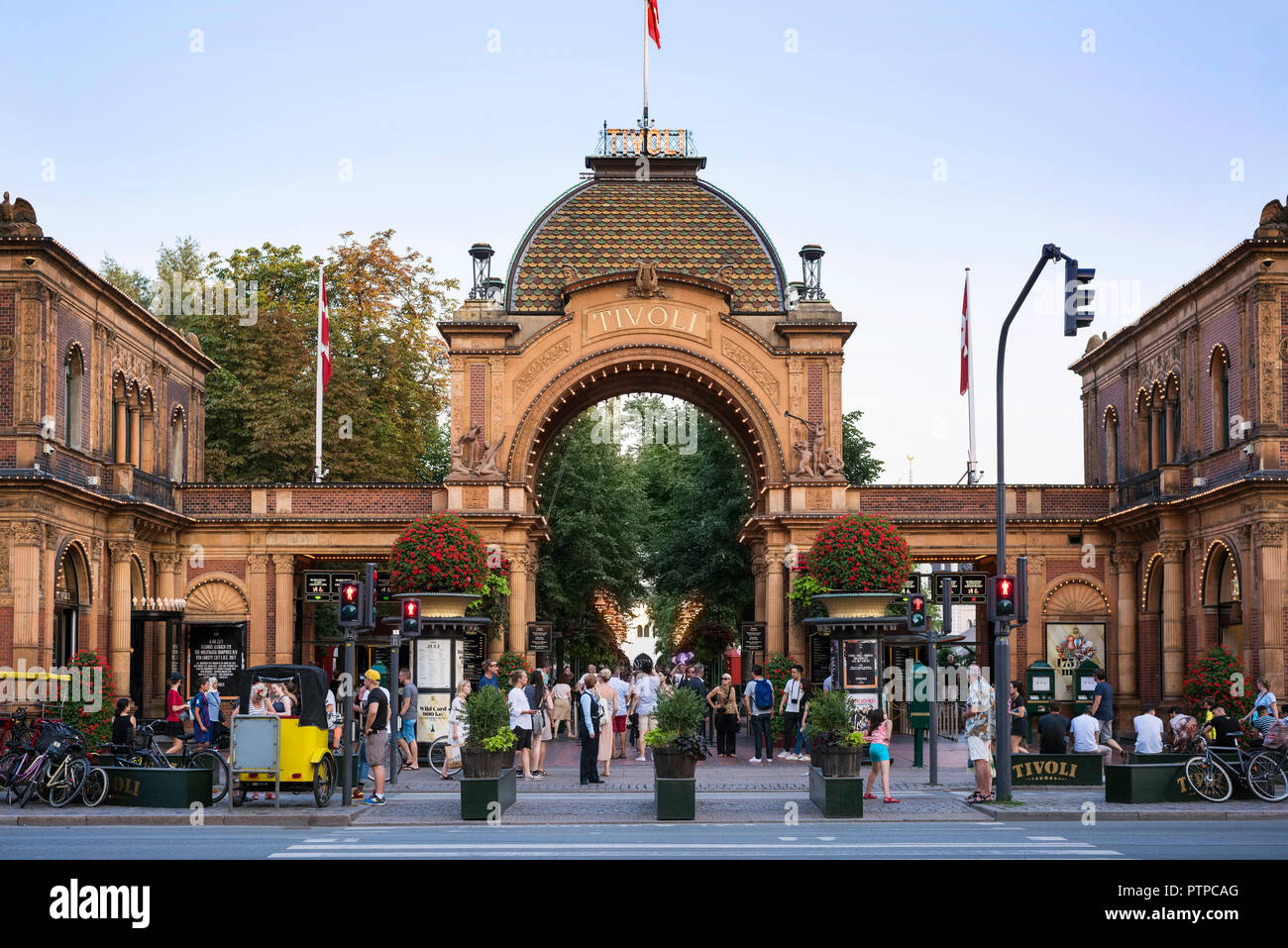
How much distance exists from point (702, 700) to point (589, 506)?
4191 cm

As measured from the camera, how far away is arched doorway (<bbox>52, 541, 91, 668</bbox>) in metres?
36.4

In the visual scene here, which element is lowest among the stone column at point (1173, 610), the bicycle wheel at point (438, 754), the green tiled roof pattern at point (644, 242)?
the bicycle wheel at point (438, 754)

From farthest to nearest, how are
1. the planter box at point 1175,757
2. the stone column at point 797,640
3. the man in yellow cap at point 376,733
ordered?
1. the stone column at point 797,640
2. the man in yellow cap at point 376,733
3. the planter box at point 1175,757

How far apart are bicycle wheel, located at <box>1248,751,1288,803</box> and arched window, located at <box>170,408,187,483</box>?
3266 centimetres

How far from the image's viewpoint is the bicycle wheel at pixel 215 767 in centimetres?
2350

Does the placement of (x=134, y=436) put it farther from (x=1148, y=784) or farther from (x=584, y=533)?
(x=1148, y=784)

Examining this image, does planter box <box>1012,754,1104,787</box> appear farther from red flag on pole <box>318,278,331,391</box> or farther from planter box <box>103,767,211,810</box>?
red flag on pole <box>318,278,331,391</box>

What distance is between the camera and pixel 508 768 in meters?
22.7

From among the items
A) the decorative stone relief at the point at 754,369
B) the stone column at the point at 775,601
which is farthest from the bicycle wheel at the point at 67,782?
the decorative stone relief at the point at 754,369

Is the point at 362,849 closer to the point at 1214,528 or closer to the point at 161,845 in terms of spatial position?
the point at 161,845

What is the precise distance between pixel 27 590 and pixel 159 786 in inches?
500

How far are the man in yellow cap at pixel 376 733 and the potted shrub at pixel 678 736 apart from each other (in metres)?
4.41

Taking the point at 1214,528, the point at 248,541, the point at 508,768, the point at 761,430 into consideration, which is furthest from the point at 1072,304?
the point at 248,541
